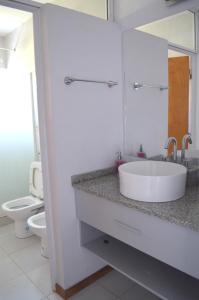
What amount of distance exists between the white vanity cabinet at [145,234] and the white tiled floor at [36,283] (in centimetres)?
35

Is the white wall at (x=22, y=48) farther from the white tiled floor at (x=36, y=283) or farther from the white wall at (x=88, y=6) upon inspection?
the white tiled floor at (x=36, y=283)

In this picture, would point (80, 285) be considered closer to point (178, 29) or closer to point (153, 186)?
point (153, 186)

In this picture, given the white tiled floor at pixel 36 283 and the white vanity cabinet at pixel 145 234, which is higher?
the white vanity cabinet at pixel 145 234

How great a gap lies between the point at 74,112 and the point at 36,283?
1.39 metres

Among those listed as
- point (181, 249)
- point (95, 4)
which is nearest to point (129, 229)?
point (181, 249)

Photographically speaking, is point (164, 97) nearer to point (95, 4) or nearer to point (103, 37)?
point (103, 37)

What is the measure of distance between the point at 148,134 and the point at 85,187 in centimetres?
70

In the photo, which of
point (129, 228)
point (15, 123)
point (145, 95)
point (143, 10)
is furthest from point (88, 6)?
point (15, 123)

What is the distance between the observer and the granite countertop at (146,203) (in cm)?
115

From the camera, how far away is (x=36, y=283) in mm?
1935

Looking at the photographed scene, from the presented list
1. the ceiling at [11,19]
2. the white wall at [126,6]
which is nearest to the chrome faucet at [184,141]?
the white wall at [126,6]

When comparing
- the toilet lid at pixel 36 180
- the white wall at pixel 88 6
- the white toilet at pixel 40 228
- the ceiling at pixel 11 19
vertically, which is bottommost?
the white toilet at pixel 40 228

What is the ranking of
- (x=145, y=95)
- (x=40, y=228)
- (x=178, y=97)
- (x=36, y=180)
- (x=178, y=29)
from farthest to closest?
(x=36, y=180) < (x=40, y=228) < (x=145, y=95) < (x=178, y=97) < (x=178, y=29)

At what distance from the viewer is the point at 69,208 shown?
173cm
